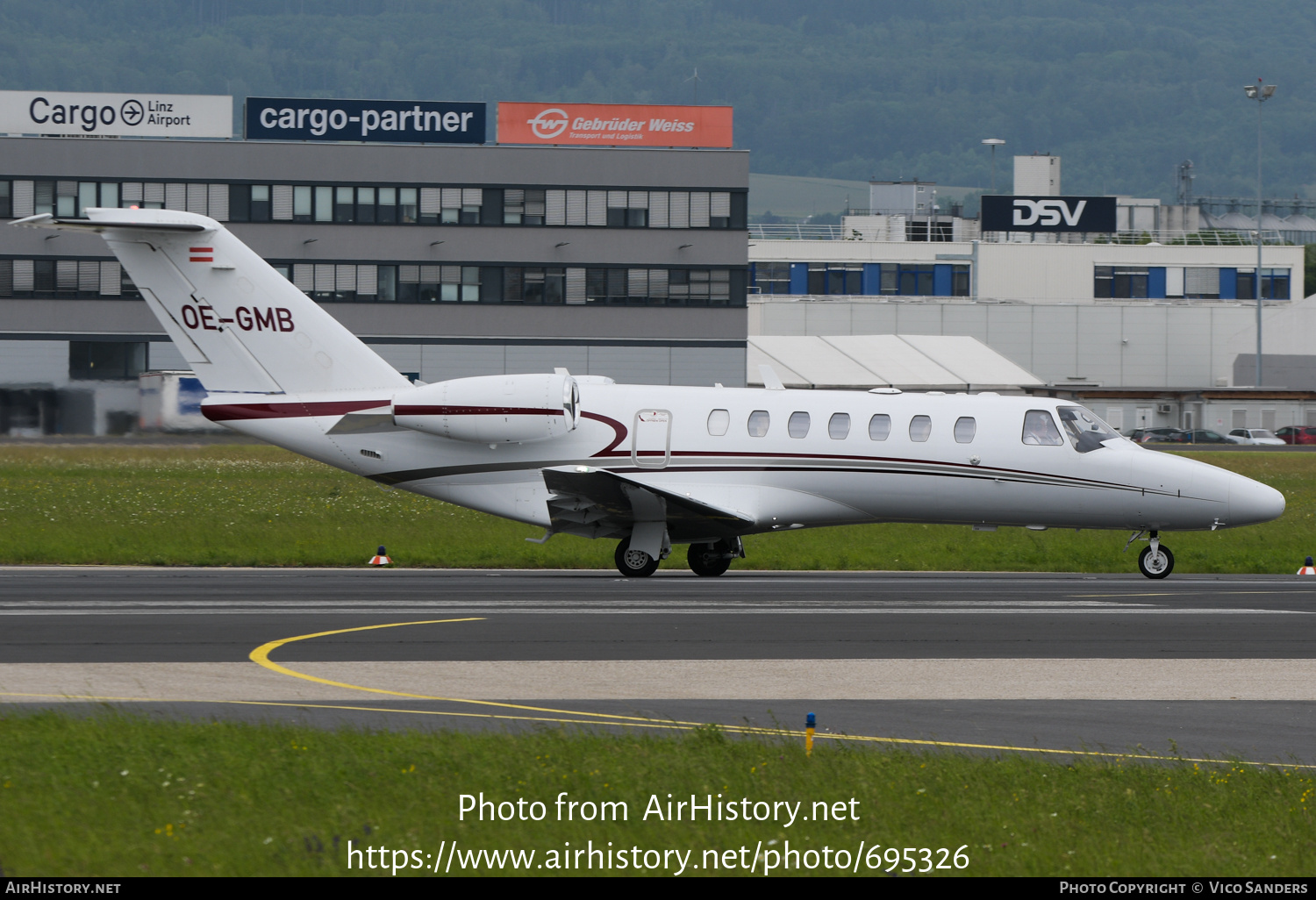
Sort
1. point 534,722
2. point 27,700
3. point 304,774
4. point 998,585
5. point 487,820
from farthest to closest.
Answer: point 998,585, point 27,700, point 534,722, point 304,774, point 487,820

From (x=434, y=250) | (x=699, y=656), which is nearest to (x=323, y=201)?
(x=434, y=250)

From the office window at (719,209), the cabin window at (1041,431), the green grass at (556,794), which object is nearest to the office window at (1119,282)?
the office window at (719,209)

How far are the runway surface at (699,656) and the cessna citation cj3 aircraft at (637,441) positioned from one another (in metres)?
1.45

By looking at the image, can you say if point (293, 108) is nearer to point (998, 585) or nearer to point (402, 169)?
point (402, 169)

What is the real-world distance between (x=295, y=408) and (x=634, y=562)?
5983 mm

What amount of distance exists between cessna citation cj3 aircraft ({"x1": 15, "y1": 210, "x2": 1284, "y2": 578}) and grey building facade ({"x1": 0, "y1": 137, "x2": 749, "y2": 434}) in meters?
49.4

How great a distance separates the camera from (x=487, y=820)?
28.1 ft

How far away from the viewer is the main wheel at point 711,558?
2512cm

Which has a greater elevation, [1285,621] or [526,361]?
[526,361]

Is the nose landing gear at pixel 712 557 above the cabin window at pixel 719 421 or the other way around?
the other way around

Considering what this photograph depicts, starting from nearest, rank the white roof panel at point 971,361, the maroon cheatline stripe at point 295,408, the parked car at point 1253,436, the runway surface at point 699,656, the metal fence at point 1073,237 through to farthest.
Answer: the runway surface at point 699,656 < the maroon cheatline stripe at point 295,408 < the parked car at point 1253,436 < the white roof panel at point 971,361 < the metal fence at point 1073,237

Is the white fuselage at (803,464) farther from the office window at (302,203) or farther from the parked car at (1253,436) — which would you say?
the parked car at (1253,436)

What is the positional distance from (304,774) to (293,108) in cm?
6935

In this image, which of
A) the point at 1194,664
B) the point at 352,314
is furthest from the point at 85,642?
the point at 352,314
